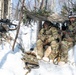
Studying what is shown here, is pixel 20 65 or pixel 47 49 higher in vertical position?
pixel 47 49

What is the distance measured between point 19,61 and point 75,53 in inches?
89.2

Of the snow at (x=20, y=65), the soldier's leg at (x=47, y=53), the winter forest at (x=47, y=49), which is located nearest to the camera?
the snow at (x=20, y=65)

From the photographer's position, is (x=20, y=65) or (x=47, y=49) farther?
(x=47, y=49)

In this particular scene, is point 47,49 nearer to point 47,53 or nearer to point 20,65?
point 47,53

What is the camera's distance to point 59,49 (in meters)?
9.60

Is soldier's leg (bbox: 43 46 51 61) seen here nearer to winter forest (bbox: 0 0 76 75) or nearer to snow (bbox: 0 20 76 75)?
winter forest (bbox: 0 0 76 75)

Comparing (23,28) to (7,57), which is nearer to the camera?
(7,57)

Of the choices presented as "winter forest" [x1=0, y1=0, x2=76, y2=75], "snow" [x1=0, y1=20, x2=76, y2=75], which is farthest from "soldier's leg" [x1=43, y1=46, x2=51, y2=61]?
"snow" [x1=0, y1=20, x2=76, y2=75]

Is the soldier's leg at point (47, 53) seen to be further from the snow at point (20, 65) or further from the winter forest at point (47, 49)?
the snow at point (20, 65)

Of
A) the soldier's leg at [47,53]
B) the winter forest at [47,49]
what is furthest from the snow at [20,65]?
the soldier's leg at [47,53]

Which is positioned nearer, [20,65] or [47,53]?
[20,65]

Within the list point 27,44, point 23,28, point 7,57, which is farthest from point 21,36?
point 7,57

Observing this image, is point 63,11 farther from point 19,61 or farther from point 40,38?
point 19,61

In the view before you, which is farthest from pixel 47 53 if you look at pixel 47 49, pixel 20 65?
pixel 20 65
